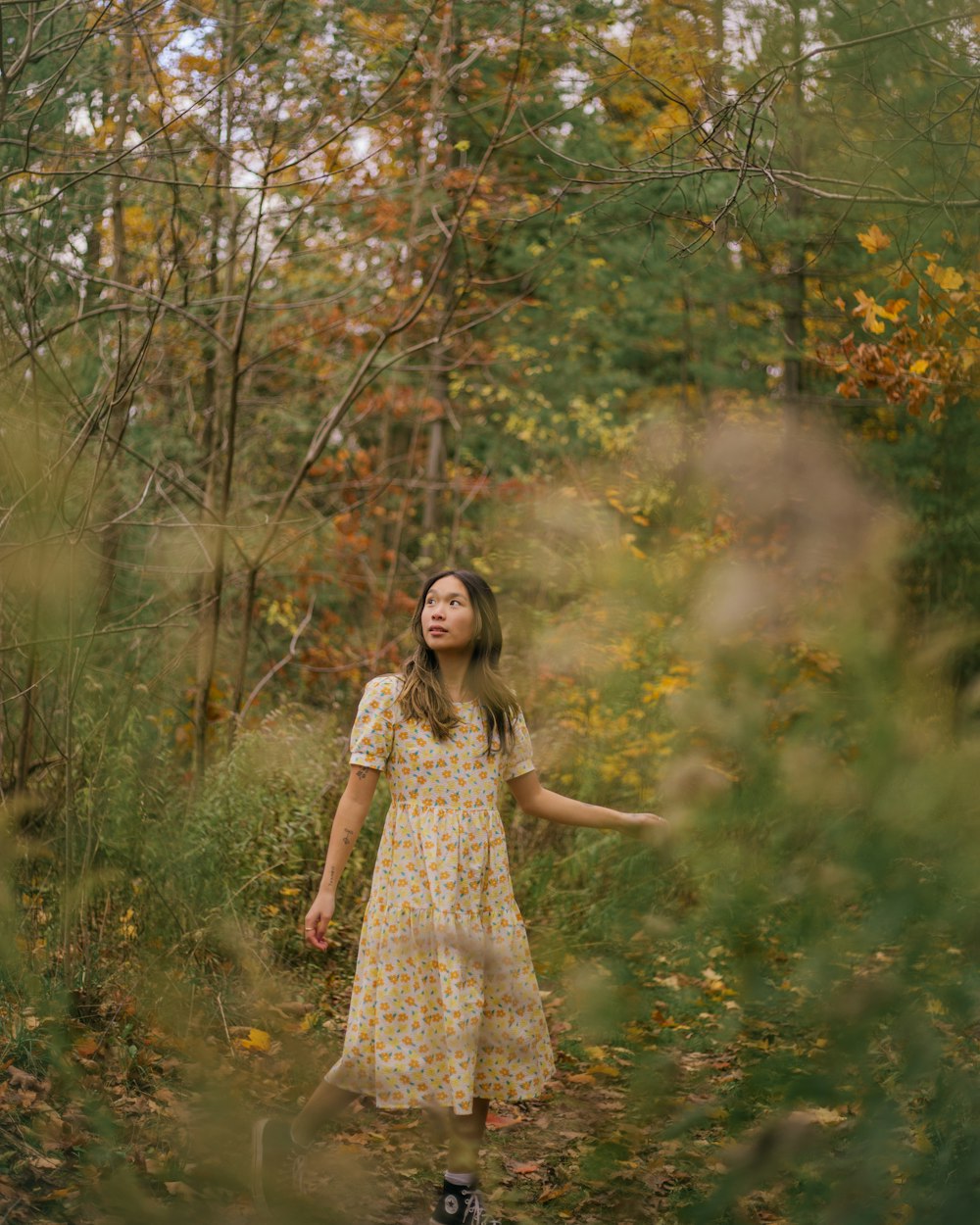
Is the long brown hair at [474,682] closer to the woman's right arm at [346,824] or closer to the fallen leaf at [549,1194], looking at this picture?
the woman's right arm at [346,824]

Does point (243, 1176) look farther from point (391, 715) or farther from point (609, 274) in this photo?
point (609, 274)

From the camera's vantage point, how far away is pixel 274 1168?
A: 0.90m

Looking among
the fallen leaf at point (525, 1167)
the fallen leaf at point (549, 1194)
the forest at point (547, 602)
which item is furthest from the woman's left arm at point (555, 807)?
the fallen leaf at point (525, 1167)

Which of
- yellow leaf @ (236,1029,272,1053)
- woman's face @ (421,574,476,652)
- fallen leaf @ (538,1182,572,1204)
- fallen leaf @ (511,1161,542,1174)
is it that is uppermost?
woman's face @ (421,574,476,652)

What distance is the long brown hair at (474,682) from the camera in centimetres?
327

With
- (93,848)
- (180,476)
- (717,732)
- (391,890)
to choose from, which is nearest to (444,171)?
(180,476)

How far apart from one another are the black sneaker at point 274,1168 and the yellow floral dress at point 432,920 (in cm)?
199

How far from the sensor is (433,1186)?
358 centimetres

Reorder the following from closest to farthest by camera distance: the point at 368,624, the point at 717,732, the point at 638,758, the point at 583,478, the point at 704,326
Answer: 1. the point at 717,732
2. the point at 638,758
3. the point at 583,478
4. the point at 368,624
5. the point at 704,326

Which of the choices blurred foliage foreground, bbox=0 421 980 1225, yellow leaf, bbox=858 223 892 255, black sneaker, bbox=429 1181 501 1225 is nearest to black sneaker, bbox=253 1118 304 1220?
blurred foliage foreground, bbox=0 421 980 1225

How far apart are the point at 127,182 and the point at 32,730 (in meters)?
2.89

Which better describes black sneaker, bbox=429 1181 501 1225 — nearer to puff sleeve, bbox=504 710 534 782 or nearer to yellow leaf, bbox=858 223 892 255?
puff sleeve, bbox=504 710 534 782

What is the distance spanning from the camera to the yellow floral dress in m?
3.06

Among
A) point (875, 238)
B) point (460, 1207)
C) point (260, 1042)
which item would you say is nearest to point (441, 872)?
point (460, 1207)
